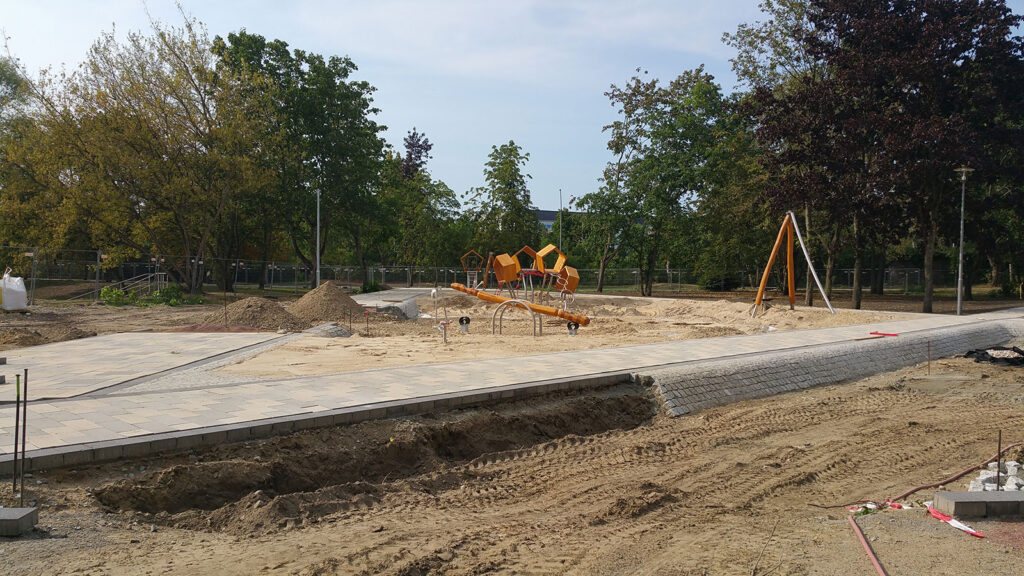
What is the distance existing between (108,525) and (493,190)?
49813 millimetres

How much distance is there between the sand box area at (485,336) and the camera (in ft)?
39.0

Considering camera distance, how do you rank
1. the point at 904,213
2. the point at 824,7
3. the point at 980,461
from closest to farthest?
1. the point at 980,461
2. the point at 824,7
3. the point at 904,213

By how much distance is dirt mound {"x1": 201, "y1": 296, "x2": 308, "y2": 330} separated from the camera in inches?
719

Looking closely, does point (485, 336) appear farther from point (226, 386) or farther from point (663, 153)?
point (663, 153)

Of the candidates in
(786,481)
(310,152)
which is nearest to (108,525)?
(786,481)

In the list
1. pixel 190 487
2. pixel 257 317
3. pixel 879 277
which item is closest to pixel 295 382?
pixel 190 487

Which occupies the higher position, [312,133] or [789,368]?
[312,133]

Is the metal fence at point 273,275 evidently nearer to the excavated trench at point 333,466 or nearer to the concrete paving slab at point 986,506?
the excavated trench at point 333,466

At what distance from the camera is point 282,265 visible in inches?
1674

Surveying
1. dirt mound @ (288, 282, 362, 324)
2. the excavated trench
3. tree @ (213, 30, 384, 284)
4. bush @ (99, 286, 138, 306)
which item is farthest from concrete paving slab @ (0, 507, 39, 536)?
tree @ (213, 30, 384, 284)

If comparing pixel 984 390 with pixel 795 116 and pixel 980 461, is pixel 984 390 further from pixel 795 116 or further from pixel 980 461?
pixel 795 116

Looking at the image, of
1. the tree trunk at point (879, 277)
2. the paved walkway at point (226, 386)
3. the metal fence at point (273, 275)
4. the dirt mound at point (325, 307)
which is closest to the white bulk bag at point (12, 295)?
the metal fence at point (273, 275)

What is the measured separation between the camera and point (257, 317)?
61.1 feet

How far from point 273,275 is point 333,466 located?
3693 centimetres
